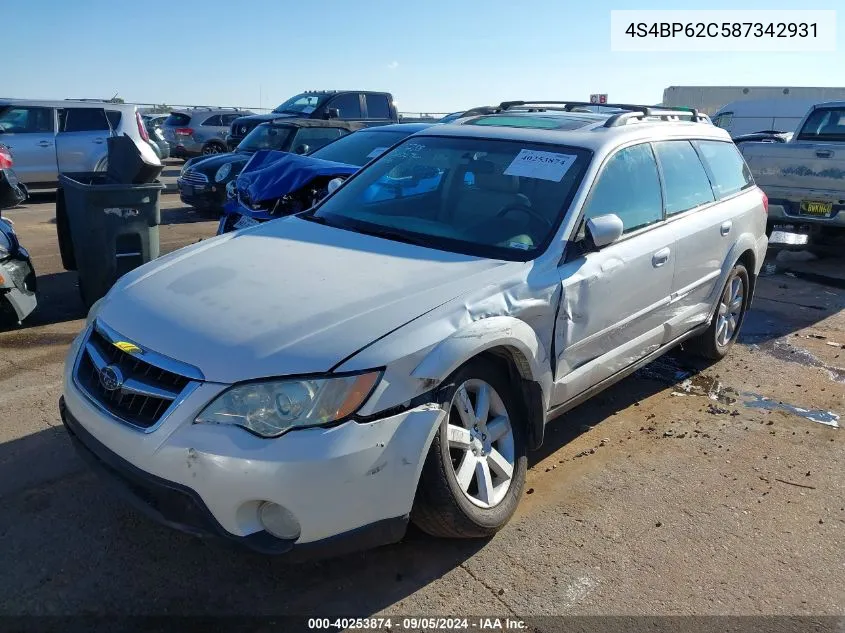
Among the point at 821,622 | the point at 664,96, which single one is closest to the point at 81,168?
the point at 821,622

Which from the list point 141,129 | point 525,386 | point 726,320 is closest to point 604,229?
point 525,386

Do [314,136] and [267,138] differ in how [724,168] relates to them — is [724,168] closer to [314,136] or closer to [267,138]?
[314,136]

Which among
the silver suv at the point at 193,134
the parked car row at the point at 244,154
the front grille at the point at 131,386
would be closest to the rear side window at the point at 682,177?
the front grille at the point at 131,386

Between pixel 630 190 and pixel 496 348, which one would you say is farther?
pixel 630 190

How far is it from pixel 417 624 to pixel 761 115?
19997 mm

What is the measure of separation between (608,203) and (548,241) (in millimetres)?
583

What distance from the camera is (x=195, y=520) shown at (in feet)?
8.50

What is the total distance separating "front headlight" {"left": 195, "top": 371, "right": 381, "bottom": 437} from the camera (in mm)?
2533

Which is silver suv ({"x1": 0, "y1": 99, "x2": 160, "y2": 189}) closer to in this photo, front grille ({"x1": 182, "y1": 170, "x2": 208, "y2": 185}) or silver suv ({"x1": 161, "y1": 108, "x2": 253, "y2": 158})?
front grille ({"x1": 182, "y1": 170, "x2": 208, "y2": 185})

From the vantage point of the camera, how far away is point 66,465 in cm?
369

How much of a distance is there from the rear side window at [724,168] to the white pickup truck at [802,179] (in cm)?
408

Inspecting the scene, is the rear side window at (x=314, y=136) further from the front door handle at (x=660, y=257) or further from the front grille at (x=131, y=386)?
the front grille at (x=131, y=386)

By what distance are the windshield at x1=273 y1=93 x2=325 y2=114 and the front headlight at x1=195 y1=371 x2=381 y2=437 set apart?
1364cm

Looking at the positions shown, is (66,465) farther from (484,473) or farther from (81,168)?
(81,168)
